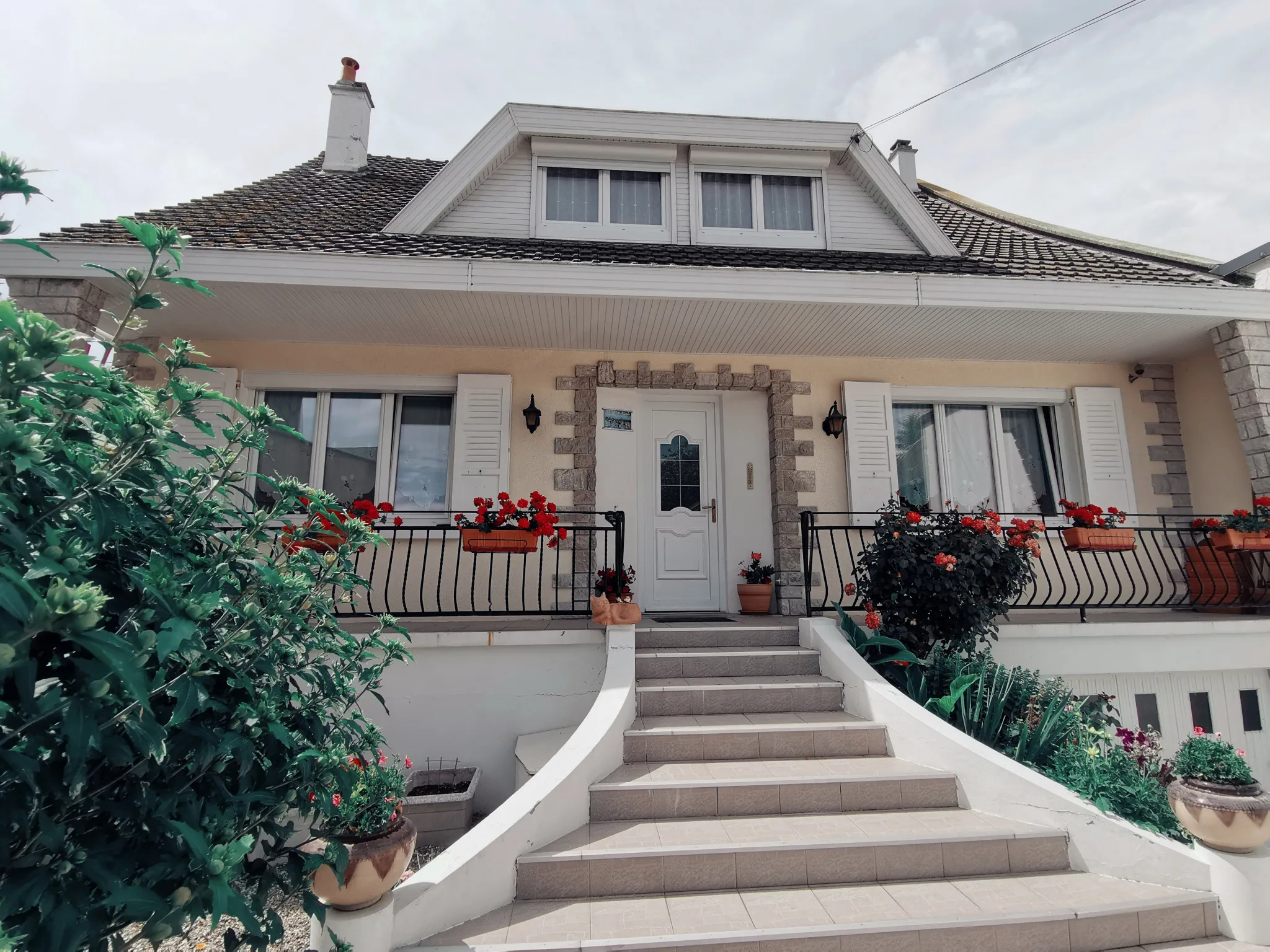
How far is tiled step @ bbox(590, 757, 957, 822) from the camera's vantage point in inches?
111

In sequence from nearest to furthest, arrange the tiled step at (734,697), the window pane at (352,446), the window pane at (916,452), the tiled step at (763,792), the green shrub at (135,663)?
the green shrub at (135,663) < the tiled step at (763,792) < the tiled step at (734,697) < the window pane at (352,446) < the window pane at (916,452)

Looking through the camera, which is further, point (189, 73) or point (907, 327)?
point (907, 327)

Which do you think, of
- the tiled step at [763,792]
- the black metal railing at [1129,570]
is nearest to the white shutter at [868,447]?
the black metal railing at [1129,570]

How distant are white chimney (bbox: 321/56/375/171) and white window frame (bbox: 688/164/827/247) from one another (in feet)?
13.8

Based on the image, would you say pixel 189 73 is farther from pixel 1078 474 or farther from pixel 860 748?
pixel 1078 474

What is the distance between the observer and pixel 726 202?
6262mm

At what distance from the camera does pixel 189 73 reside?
3703 mm

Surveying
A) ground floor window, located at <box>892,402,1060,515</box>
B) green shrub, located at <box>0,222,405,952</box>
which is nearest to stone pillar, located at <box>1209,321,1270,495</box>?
ground floor window, located at <box>892,402,1060,515</box>

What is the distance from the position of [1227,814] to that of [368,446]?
6094 mm

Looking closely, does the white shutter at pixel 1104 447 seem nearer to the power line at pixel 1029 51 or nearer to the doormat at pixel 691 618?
the power line at pixel 1029 51

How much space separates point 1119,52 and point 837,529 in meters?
4.39

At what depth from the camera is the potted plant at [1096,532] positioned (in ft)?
16.3

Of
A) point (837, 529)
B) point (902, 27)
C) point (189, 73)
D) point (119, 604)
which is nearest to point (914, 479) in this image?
point (837, 529)

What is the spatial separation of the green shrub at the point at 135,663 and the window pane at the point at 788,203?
19.5ft
